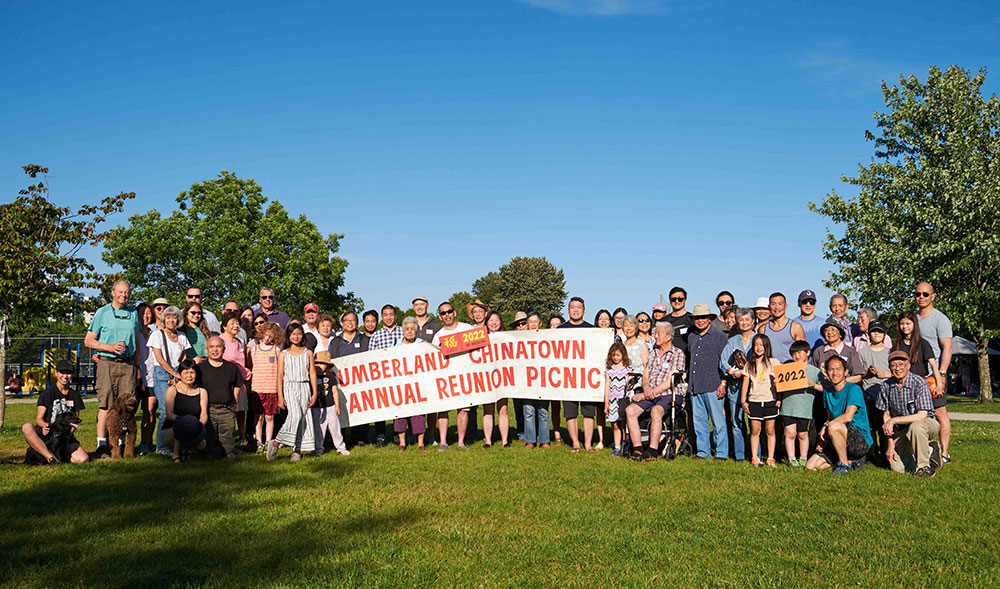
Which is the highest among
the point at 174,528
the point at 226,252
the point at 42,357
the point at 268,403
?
the point at 226,252

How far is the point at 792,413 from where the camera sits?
9.38 meters

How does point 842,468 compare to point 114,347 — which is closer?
point 842,468

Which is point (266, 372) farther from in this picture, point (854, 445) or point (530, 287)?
point (530, 287)

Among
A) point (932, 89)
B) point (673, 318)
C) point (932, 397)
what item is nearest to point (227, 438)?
point (673, 318)

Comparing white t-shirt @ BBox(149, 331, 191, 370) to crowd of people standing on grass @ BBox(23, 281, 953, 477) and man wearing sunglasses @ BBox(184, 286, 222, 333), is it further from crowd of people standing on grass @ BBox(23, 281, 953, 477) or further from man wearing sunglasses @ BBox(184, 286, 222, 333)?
man wearing sunglasses @ BBox(184, 286, 222, 333)

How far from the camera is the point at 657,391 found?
32.7 feet

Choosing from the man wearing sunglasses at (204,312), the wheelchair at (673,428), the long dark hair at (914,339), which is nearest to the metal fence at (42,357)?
the man wearing sunglasses at (204,312)

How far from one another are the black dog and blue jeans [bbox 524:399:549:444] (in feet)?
20.6

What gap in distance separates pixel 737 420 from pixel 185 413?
24.8 feet

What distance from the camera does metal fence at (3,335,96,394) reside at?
29.9 metres

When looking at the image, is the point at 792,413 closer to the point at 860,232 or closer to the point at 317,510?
the point at 317,510

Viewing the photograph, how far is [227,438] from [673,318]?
22.2 ft

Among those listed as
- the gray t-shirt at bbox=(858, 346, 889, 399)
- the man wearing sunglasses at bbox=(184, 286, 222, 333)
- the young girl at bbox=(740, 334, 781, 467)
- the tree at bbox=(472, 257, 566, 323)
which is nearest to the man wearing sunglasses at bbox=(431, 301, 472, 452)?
the man wearing sunglasses at bbox=(184, 286, 222, 333)

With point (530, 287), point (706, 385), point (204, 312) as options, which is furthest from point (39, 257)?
point (530, 287)
